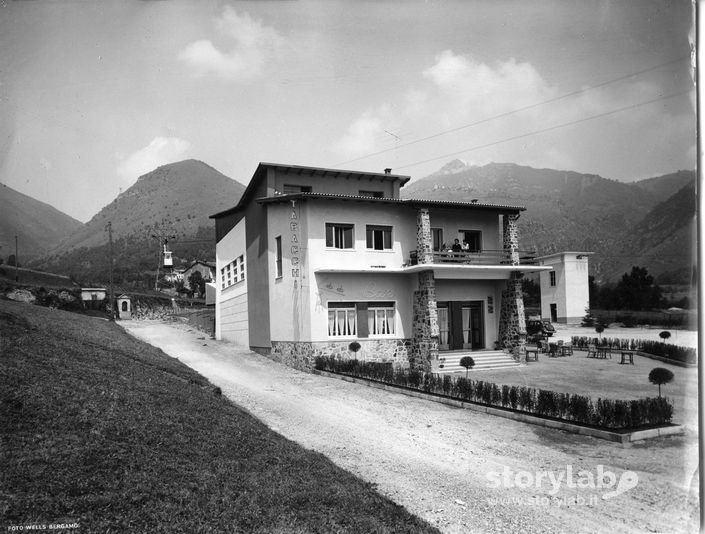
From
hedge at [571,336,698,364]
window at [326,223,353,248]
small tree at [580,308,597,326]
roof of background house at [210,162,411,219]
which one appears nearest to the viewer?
hedge at [571,336,698,364]

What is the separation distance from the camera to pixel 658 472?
5543mm

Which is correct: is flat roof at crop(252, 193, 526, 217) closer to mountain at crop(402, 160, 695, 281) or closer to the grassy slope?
mountain at crop(402, 160, 695, 281)

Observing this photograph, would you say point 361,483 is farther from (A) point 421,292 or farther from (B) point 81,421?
(A) point 421,292

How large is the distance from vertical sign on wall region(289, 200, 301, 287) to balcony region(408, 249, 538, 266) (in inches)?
197

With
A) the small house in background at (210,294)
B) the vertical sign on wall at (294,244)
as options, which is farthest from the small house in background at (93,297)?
the small house in background at (210,294)

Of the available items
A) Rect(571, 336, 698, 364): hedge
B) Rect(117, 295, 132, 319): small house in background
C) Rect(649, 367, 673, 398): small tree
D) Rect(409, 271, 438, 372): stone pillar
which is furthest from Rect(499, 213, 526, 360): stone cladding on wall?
Rect(117, 295, 132, 319): small house in background

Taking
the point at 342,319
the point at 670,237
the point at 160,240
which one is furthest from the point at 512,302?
the point at 160,240

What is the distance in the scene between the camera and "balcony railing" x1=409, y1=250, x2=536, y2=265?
19.0 m

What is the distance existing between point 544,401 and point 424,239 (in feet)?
34.5

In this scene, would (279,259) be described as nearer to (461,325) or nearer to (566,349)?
(461,325)

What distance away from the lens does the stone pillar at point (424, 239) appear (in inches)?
723

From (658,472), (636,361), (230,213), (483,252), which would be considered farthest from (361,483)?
(230,213)

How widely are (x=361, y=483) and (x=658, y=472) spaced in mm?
3745

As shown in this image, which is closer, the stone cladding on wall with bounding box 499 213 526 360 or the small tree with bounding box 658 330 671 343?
the small tree with bounding box 658 330 671 343
